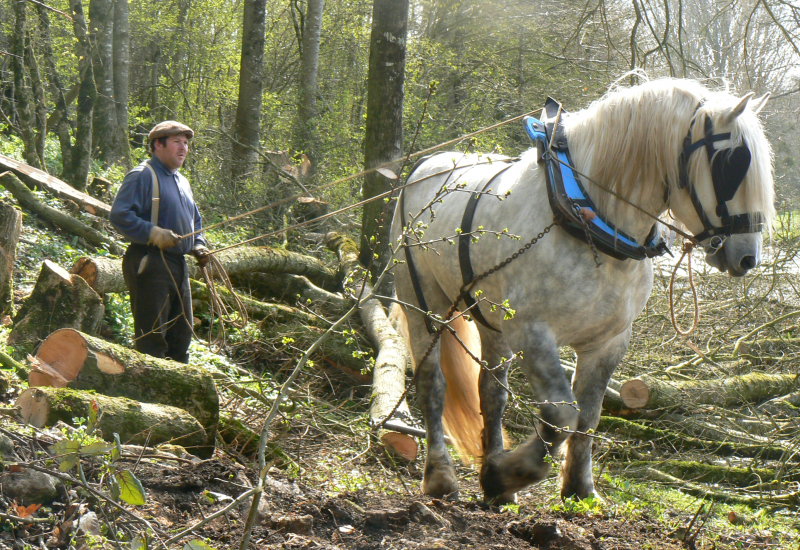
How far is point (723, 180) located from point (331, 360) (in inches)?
157

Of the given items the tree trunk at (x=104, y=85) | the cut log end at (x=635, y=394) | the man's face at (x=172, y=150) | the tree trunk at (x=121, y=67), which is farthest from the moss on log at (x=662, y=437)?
the tree trunk at (x=121, y=67)

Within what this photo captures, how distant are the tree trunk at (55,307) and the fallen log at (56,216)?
2.36 m

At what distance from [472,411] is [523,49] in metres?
11.3

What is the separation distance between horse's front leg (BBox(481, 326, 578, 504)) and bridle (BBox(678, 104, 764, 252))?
2.72ft

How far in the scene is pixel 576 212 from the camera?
3.03m

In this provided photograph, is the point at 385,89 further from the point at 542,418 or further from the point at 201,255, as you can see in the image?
the point at 542,418

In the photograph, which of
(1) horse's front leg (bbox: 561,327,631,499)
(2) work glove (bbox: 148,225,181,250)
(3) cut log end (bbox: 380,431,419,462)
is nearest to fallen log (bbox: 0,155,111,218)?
(2) work glove (bbox: 148,225,181,250)

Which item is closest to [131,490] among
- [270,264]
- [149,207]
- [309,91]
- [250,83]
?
[149,207]

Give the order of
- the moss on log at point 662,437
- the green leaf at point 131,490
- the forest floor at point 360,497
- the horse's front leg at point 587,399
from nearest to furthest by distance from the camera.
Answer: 1. the green leaf at point 131,490
2. the forest floor at point 360,497
3. the horse's front leg at point 587,399
4. the moss on log at point 662,437

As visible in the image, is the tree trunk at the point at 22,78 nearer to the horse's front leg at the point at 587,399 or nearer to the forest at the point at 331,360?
the forest at the point at 331,360

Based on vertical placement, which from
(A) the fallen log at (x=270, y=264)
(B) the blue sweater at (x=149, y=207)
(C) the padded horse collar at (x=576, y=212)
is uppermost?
(C) the padded horse collar at (x=576, y=212)

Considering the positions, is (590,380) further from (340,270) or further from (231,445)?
(340,270)

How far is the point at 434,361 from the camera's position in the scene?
13.7 feet

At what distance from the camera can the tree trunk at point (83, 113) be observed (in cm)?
813
